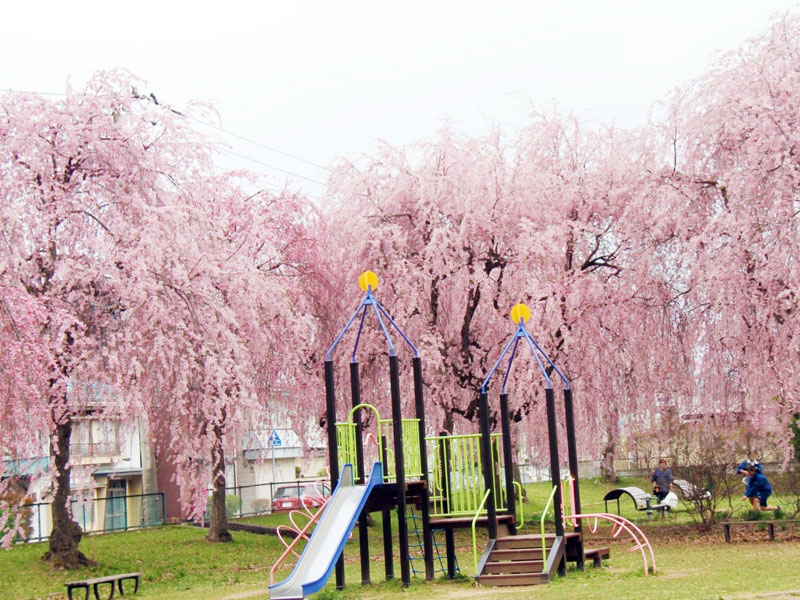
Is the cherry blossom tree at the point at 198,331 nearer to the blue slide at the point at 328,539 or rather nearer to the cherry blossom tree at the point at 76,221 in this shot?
the cherry blossom tree at the point at 76,221

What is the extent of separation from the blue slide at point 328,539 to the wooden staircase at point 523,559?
5.86 ft

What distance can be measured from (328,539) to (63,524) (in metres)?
7.51

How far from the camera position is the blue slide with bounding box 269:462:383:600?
1117 centimetres

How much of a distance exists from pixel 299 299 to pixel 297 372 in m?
1.63

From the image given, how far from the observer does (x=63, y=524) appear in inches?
695

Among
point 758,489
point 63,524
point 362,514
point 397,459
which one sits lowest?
point 758,489

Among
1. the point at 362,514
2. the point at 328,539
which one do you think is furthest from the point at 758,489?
the point at 328,539

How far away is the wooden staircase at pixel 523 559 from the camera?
12492 mm

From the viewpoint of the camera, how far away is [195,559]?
1994cm

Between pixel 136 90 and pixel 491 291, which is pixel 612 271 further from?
pixel 136 90

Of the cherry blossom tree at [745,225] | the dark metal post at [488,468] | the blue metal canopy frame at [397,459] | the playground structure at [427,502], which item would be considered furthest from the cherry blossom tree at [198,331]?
the cherry blossom tree at [745,225]

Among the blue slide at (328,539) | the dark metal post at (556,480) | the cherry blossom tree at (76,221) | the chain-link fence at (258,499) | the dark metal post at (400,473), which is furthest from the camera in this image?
the chain-link fence at (258,499)

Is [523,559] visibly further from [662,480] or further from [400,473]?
[662,480]

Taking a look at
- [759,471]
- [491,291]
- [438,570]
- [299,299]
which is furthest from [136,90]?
Answer: [759,471]
